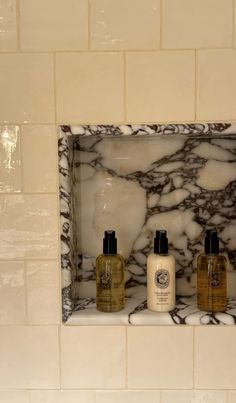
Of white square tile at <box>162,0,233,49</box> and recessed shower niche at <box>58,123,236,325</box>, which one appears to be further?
recessed shower niche at <box>58,123,236,325</box>

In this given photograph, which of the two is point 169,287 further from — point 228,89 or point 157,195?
point 228,89

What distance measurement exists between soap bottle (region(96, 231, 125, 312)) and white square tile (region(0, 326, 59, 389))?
0.37 ft

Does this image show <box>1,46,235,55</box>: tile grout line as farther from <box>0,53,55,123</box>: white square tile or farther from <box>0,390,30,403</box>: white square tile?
<box>0,390,30,403</box>: white square tile

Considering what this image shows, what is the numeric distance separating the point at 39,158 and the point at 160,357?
45 centimetres

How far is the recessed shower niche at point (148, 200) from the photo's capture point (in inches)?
37.8

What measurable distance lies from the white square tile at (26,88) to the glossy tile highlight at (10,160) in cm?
3

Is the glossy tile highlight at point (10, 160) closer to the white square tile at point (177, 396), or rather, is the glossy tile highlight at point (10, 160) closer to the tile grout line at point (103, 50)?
the tile grout line at point (103, 50)

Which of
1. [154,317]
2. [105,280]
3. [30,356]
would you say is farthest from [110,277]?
[30,356]

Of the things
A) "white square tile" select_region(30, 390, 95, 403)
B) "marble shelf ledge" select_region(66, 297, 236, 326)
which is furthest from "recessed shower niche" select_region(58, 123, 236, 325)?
"white square tile" select_region(30, 390, 95, 403)

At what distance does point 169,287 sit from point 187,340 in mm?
→ 108

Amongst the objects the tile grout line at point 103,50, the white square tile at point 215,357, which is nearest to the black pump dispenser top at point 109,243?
the white square tile at point 215,357

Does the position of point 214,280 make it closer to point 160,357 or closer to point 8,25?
point 160,357

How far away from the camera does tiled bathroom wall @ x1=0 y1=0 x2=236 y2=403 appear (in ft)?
2.84

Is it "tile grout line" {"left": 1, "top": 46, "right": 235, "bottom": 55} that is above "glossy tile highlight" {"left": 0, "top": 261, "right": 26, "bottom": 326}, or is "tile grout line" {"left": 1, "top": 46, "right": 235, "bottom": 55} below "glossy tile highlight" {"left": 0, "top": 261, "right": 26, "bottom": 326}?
above
